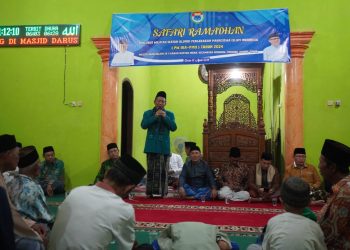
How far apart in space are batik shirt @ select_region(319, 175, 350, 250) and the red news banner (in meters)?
4.64

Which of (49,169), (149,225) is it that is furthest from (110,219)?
(49,169)

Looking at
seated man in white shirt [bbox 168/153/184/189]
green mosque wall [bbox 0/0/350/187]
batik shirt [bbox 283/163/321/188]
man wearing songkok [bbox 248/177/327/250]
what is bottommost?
seated man in white shirt [bbox 168/153/184/189]

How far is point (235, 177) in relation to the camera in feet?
16.9

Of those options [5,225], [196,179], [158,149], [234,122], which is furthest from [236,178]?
[5,225]

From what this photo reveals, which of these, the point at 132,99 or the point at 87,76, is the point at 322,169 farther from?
the point at 132,99

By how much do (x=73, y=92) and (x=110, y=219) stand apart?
427 cm

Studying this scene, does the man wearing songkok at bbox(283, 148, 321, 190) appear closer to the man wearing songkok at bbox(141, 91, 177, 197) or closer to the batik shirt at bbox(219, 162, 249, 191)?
the batik shirt at bbox(219, 162, 249, 191)

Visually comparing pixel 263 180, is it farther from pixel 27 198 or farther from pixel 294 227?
pixel 27 198

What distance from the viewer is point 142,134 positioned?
8.03 metres

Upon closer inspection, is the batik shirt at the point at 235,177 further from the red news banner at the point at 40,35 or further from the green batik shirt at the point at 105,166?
the red news banner at the point at 40,35

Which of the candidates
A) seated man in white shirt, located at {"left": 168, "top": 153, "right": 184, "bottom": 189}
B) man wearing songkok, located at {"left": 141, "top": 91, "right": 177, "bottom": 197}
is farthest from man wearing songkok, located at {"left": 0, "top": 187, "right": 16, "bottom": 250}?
seated man in white shirt, located at {"left": 168, "top": 153, "right": 184, "bottom": 189}

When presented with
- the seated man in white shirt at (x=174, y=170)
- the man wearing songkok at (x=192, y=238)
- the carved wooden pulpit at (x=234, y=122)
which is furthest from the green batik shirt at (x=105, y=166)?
the man wearing songkok at (x=192, y=238)

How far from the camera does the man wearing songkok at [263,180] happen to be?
4812mm

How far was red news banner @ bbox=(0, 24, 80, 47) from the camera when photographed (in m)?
5.53
